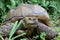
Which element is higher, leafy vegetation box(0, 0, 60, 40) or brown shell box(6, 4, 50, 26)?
brown shell box(6, 4, 50, 26)

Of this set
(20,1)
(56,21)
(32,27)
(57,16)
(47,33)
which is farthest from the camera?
(20,1)

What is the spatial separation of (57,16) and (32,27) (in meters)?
2.00

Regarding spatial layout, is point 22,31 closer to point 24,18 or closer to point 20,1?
point 24,18

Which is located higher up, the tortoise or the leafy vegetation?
the tortoise

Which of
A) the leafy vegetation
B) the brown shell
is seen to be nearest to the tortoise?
the brown shell

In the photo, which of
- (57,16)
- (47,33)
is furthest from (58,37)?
(57,16)

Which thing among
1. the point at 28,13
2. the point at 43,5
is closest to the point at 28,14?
the point at 28,13

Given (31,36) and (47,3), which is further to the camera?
(47,3)

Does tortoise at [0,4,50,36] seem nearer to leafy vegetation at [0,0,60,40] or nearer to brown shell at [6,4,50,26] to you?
brown shell at [6,4,50,26]

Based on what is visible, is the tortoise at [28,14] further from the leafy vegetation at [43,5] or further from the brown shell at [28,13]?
the leafy vegetation at [43,5]

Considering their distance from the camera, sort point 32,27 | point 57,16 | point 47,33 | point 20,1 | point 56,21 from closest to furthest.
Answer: point 32,27 < point 47,33 < point 56,21 < point 57,16 < point 20,1

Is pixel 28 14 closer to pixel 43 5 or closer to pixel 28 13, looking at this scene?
pixel 28 13

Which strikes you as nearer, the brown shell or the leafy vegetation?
the brown shell

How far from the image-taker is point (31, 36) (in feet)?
10.5
